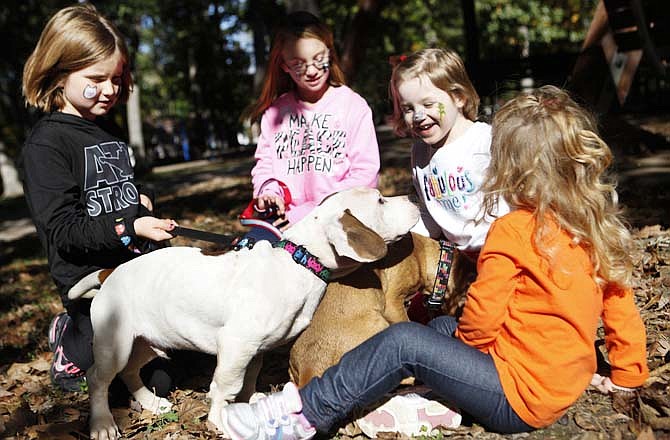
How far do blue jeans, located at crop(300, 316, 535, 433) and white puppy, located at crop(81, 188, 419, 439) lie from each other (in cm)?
35

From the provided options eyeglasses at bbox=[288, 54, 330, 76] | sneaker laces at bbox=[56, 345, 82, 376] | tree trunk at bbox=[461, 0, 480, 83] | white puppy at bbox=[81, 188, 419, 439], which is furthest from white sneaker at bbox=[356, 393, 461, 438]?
tree trunk at bbox=[461, 0, 480, 83]

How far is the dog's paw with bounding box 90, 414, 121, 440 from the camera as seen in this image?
3082 millimetres

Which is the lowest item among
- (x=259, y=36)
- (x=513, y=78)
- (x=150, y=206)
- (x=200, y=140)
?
(x=200, y=140)

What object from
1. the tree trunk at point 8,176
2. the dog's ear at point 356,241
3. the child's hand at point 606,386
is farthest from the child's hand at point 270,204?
the tree trunk at point 8,176

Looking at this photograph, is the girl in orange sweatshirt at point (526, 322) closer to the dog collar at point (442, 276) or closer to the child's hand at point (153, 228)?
the dog collar at point (442, 276)

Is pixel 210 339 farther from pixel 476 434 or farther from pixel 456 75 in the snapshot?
pixel 456 75

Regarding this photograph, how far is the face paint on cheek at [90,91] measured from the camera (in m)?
3.48

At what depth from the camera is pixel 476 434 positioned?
2.78m

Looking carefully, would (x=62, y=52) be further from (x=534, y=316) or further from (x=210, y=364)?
(x=534, y=316)

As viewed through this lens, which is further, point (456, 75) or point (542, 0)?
point (542, 0)

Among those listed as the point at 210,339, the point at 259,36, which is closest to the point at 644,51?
the point at 210,339

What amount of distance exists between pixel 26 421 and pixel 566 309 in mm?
3173

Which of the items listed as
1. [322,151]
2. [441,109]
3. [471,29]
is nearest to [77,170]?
[322,151]

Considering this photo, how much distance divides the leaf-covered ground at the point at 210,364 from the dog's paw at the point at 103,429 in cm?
11
